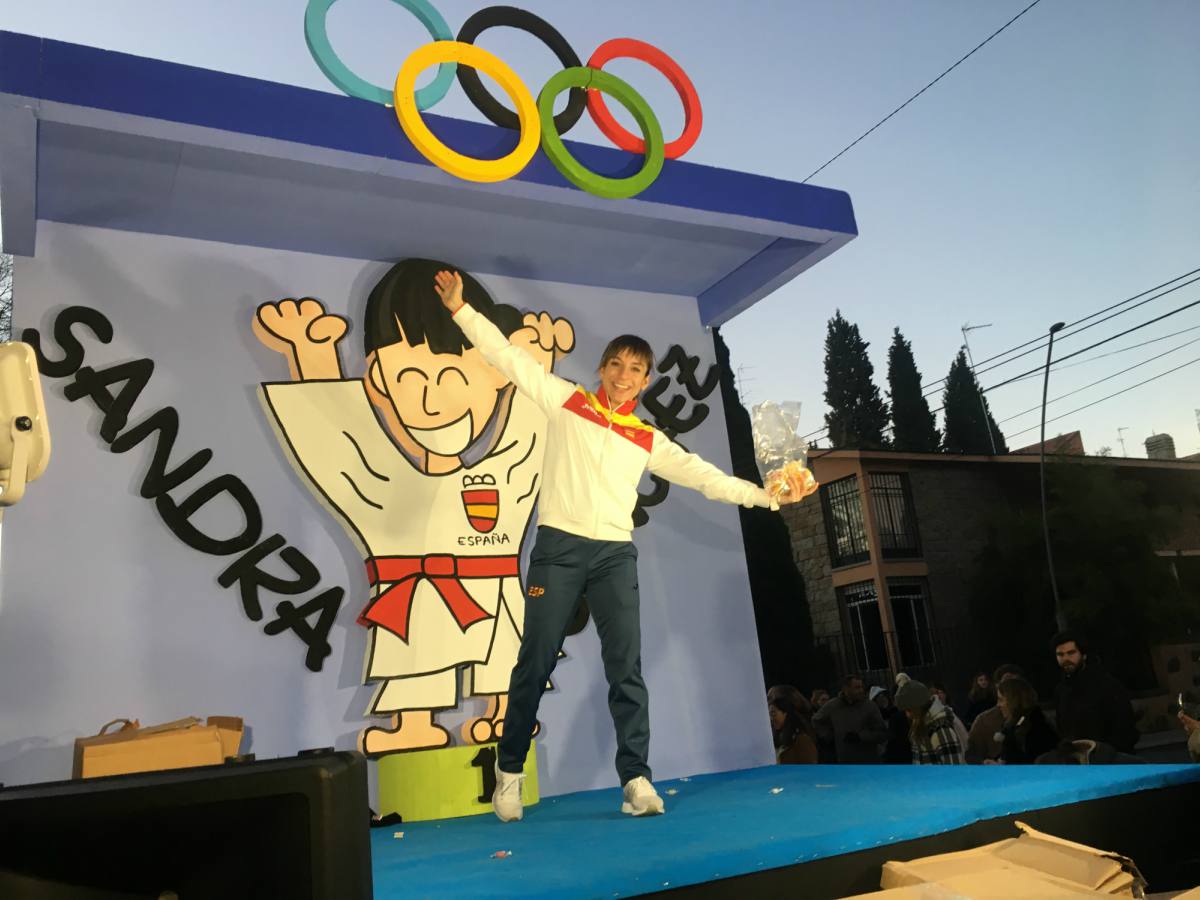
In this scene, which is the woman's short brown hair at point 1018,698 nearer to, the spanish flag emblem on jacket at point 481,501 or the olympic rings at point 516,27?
the spanish flag emblem on jacket at point 481,501

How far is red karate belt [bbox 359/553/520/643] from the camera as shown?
3.72 m

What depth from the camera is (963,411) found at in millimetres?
29031

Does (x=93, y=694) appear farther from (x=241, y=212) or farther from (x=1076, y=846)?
(x=1076, y=846)

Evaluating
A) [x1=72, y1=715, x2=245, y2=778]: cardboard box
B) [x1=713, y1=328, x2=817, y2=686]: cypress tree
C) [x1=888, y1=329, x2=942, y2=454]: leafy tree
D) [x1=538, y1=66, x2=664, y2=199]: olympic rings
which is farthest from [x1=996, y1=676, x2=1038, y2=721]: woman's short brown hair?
[x1=888, y1=329, x2=942, y2=454]: leafy tree

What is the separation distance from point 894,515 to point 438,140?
1932cm

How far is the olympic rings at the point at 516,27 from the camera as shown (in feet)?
11.5

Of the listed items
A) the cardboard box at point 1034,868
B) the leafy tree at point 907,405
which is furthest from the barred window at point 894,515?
the cardboard box at point 1034,868

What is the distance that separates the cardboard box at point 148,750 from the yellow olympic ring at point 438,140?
2040 millimetres

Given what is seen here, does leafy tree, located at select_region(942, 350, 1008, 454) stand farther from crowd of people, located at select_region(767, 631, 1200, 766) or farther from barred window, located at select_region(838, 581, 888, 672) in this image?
crowd of people, located at select_region(767, 631, 1200, 766)

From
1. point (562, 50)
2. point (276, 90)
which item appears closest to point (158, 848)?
point (276, 90)

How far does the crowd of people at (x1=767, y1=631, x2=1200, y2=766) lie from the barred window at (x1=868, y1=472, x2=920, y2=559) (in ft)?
45.5

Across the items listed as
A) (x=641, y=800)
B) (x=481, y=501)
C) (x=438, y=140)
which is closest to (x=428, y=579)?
(x=481, y=501)

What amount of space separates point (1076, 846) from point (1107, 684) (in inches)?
90.5

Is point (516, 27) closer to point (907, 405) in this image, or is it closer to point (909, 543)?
point (909, 543)
